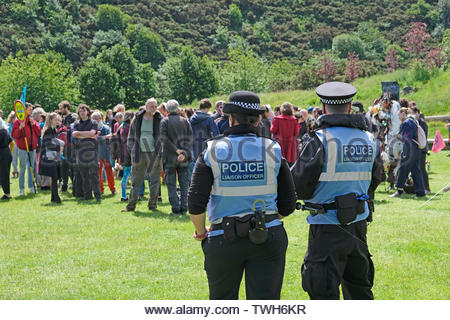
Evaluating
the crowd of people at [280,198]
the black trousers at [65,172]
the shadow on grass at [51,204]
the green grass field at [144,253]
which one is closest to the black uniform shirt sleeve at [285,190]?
the crowd of people at [280,198]

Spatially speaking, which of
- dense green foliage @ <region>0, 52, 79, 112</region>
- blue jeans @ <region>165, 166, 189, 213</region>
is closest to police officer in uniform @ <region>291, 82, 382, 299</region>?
blue jeans @ <region>165, 166, 189, 213</region>

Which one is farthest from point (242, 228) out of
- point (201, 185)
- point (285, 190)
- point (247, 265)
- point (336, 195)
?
point (336, 195)

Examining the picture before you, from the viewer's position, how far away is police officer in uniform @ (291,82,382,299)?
4.00 m

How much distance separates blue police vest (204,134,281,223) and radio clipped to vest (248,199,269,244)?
0.08 meters

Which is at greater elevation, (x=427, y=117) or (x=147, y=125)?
(x=147, y=125)

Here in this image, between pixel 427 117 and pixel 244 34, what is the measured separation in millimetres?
97662

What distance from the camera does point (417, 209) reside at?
1039 centimetres

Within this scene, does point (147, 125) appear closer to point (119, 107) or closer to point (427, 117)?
point (119, 107)

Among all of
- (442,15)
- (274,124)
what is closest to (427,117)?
(274,124)

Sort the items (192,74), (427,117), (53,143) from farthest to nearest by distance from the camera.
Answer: (192,74), (427,117), (53,143)

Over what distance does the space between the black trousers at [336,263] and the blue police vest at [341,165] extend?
10 cm

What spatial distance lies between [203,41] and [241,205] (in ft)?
376

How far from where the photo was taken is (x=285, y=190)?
3914 millimetres

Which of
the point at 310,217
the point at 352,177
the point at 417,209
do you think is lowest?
the point at 417,209
